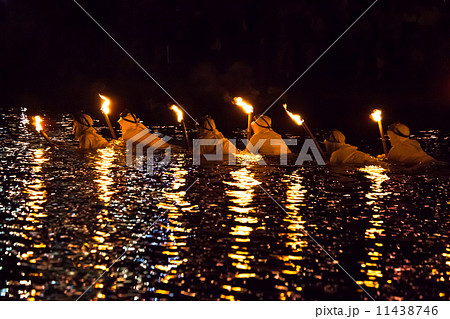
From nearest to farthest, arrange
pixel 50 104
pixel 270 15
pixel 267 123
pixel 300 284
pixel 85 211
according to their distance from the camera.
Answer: pixel 300 284 → pixel 85 211 → pixel 267 123 → pixel 50 104 → pixel 270 15

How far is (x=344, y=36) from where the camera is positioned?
51.5 m

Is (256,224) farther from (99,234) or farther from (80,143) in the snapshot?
(80,143)

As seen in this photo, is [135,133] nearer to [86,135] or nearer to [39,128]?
[86,135]

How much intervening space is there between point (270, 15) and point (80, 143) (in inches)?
1268

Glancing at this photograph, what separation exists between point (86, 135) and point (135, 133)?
77.3 inches

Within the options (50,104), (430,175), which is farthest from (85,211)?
(50,104)

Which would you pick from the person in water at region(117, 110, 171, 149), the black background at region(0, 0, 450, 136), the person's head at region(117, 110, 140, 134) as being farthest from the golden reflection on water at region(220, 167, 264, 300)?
the black background at region(0, 0, 450, 136)

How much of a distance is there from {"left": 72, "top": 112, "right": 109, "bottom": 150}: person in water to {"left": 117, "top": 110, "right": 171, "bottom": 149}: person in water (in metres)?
1.02

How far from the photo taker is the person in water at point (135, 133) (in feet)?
78.9

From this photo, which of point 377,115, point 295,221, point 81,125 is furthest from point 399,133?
point 81,125

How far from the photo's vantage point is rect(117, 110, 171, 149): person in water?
24.1 m

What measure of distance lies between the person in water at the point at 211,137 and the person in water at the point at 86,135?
3577 mm

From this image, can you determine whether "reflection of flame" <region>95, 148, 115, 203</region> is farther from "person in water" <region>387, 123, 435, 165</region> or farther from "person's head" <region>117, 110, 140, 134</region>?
"person in water" <region>387, 123, 435, 165</region>

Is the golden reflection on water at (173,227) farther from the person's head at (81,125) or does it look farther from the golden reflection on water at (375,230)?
the person's head at (81,125)
